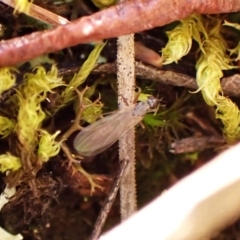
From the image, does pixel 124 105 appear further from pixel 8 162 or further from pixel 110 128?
pixel 8 162

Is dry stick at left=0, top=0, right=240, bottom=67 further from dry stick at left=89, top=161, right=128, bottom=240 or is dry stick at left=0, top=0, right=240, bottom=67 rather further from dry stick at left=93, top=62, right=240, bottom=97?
dry stick at left=89, top=161, right=128, bottom=240

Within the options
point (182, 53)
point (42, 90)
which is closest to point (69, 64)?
point (42, 90)

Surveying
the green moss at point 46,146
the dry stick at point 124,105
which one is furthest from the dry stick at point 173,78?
the green moss at point 46,146

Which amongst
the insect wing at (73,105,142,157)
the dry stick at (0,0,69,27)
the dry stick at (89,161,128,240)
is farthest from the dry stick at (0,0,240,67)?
the dry stick at (89,161,128,240)

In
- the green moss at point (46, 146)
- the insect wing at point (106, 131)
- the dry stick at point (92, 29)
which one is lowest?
the insect wing at point (106, 131)

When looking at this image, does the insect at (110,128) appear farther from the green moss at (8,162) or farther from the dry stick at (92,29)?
the dry stick at (92,29)

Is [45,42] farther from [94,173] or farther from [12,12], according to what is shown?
[94,173]
